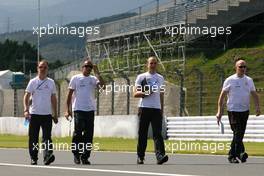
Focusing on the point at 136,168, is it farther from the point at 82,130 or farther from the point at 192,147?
the point at 192,147

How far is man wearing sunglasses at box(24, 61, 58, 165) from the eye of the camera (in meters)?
15.6

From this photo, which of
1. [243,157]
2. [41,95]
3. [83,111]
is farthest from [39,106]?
[243,157]

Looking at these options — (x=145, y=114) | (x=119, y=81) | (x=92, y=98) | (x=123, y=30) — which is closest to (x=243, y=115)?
(x=145, y=114)

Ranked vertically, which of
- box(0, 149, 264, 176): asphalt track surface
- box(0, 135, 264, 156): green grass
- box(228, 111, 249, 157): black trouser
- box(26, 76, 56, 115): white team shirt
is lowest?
box(0, 149, 264, 176): asphalt track surface

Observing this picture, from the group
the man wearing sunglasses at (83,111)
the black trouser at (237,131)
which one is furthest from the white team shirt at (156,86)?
the black trouser at (237,131)

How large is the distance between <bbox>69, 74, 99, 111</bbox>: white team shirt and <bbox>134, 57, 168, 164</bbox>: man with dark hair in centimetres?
91

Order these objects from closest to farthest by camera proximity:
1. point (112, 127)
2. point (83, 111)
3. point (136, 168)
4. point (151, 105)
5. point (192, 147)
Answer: point (136, 168) → point (151, 105) → point (83, 111) → point (192, 147) → point (112, 127)

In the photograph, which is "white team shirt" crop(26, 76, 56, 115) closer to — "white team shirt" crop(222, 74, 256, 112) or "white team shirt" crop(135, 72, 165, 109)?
"white team shirt" crop(135, 72, 165, 109)

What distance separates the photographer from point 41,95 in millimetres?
15703

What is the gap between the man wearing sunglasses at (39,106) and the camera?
51.2ft

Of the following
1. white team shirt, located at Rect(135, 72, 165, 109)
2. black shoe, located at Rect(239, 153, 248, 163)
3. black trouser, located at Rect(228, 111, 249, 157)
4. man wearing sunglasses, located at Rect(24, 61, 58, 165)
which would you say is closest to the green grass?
black trouser, located at Rect(228, 111, 249, 157)

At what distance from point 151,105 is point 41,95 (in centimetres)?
199

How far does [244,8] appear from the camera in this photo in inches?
1953

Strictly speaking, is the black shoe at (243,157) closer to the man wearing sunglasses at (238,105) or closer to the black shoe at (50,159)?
the man wearing sunglasses at (238,105)
